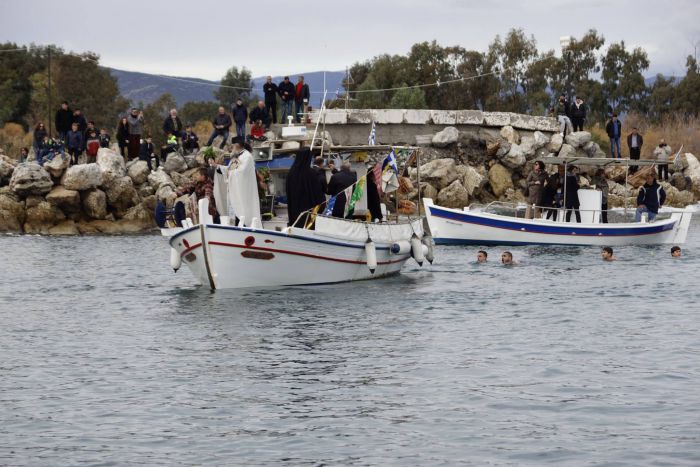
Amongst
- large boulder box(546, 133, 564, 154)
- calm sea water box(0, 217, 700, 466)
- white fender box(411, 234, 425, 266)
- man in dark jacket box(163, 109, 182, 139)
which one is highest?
man in dark jacket box(163, 109, 182, 139)

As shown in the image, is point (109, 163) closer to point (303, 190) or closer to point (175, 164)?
point (175, 164)

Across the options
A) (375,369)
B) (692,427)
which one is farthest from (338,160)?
(692,427)

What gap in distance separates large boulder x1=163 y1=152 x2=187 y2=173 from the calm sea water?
58.5 feet

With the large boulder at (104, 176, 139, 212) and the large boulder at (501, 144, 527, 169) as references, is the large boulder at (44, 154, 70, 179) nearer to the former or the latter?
the large boulder at (104, 176, 139, 212)

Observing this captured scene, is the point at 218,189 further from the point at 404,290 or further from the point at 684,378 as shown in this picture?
the point at 684,378

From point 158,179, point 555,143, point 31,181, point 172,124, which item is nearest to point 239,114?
point 172,124

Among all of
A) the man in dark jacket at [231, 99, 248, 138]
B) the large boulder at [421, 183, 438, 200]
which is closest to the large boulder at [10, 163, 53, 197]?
the man in dark jacket at [231, 99, 248, 138]

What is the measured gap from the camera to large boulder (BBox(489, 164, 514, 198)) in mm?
49875

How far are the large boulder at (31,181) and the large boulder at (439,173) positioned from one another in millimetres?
15608

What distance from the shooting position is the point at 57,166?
41.1 m

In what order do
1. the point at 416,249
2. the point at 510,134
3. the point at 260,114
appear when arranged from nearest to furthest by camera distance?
the point at 416,249 → the point at 260,114 → the point at 510,134

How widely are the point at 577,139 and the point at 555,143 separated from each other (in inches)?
37.9

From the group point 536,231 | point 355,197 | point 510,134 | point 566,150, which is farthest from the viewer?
point 510,134

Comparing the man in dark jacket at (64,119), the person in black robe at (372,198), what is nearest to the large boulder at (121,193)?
the man in dark jacket at (64,119)
